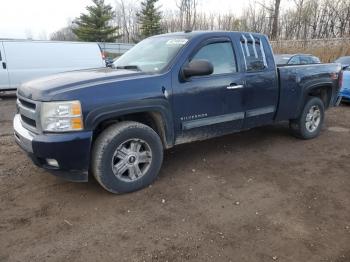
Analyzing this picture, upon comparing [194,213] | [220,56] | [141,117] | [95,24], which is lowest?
[194,213]

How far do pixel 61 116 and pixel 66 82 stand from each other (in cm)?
47

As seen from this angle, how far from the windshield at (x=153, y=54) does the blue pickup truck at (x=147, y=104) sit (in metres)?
0.02

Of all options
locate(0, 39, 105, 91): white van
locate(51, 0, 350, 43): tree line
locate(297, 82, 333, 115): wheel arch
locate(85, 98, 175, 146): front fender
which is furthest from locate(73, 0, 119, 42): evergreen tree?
locate(85, 98, 175, 146): front fender

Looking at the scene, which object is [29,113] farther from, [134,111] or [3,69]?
[3,69]

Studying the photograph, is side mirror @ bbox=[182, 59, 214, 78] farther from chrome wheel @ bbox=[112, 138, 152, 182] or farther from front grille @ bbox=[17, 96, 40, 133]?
front grille @ bbox=[17, 96, 40, 133]

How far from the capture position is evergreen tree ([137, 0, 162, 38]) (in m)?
43.5

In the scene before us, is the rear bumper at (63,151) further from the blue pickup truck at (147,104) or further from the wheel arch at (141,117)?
the wheel arch at (141,117)

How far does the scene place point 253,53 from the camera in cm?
495

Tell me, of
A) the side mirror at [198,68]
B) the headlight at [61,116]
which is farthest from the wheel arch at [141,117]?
the side mirror at [198,68]

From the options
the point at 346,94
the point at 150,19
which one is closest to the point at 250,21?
the point at 150,19

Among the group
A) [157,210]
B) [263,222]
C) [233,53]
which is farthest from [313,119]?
[157,210]

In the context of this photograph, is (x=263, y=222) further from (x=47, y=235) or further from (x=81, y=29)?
(x=81, y=29)

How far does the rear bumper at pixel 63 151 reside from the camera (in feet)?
11.0

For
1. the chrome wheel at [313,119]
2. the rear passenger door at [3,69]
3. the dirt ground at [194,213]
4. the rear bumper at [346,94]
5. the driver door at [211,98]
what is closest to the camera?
the dirt ground at [194,213]
